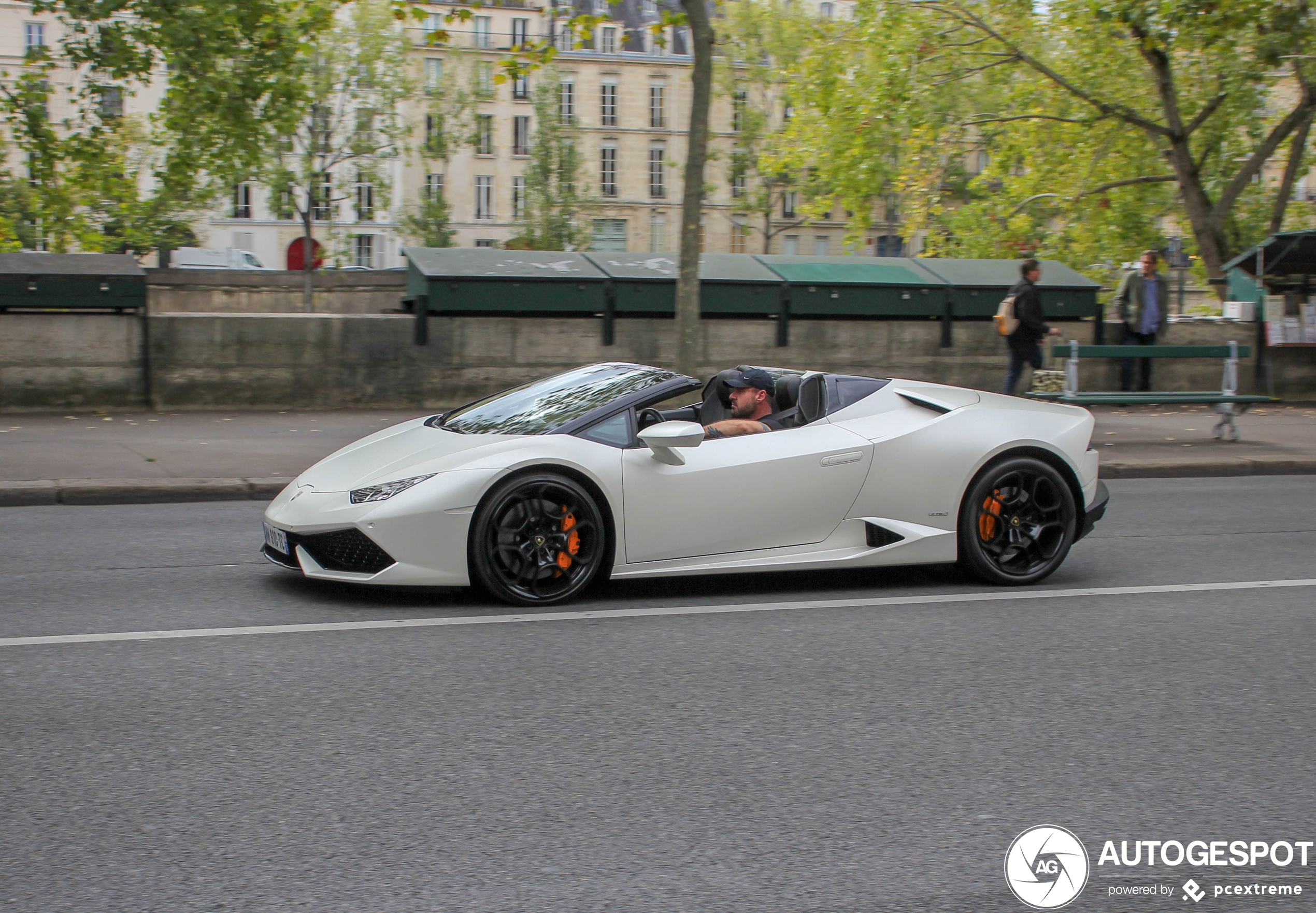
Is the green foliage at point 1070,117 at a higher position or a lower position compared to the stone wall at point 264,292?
higher

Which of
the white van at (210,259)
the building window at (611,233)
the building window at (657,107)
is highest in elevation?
the building window at (657,107)

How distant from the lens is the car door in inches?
237

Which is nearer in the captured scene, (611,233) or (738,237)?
(611,233)

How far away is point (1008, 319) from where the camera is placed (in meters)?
13.9

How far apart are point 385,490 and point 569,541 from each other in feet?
2.68

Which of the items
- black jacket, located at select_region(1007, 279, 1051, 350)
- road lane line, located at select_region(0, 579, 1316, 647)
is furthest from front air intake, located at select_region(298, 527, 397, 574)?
black jacket, located at select_region(1007, 279, 1051, 350)

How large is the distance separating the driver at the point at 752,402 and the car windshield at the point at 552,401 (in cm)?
33

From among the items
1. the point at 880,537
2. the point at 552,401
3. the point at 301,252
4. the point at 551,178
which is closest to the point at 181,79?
the point at 301,252

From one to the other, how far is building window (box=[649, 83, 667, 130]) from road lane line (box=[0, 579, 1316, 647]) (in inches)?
2723

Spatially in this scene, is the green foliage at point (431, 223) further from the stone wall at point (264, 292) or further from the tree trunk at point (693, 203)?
the tree trunk at point (693, 203)

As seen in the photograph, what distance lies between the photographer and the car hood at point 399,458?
231 inches

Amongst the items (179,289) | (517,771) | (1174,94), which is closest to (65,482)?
(517,771)

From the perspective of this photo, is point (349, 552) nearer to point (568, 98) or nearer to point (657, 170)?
point (568, 98)

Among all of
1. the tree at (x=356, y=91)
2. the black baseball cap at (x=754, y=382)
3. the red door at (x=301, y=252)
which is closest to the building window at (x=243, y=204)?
the tree at (x=356, y=91)
